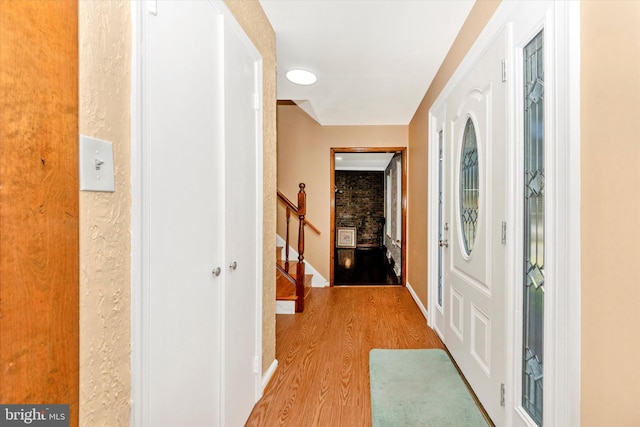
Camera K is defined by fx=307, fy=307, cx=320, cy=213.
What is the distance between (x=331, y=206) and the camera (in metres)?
4.42

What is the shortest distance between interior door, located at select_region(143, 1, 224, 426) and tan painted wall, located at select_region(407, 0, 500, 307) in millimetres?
1492

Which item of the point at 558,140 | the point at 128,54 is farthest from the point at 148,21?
the point at 558,140

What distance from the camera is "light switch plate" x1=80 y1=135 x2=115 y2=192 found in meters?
0.67

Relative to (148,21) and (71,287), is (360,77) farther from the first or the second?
(71,287)

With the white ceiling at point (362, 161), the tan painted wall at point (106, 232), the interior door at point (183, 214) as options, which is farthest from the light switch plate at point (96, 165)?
the white ceiling at point (362, 161)

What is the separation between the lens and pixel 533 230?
1.27 m

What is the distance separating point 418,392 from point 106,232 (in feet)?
6.27

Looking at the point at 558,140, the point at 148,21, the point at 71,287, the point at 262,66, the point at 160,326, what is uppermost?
the point at 262,66

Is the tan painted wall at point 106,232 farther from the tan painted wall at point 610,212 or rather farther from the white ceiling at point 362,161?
the white ceiling at point 362,161

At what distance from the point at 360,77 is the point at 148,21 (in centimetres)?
222

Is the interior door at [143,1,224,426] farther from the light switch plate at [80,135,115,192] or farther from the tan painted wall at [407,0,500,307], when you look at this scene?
the tan painted wall at [407,0,500,307]

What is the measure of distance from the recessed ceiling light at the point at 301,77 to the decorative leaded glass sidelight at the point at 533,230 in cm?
180

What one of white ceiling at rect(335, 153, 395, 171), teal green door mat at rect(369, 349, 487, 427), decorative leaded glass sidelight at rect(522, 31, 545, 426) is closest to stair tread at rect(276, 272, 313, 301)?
teal green door mat at rect(369, 349, 487, 427)
